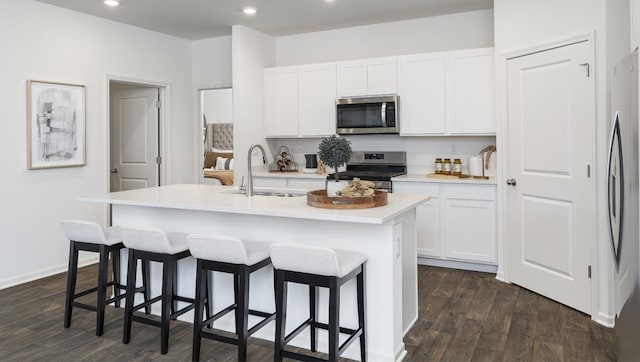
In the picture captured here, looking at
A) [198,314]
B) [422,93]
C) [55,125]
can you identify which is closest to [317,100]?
[422,93]

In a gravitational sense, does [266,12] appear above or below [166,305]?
above

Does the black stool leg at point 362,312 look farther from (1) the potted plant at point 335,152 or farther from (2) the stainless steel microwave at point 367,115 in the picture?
(2) the stainless steel microwave at point 367,115

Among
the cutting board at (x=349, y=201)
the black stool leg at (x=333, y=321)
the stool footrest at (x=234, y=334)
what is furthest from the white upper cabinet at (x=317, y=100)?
the black stool leg at (x=333, y=321)

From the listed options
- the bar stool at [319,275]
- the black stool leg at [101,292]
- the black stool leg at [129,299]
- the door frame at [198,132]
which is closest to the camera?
the bar stool at [319,275]

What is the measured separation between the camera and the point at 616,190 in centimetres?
235

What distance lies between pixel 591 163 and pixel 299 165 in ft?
11.2

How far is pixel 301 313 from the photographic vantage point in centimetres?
286

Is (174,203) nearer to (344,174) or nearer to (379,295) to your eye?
(379,295)

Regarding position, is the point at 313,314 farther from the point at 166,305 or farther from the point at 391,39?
the point at 391,39

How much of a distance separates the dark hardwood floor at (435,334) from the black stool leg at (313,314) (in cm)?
26

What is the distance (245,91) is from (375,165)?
1.71 m

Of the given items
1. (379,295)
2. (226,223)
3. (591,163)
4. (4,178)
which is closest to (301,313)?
(379,295)

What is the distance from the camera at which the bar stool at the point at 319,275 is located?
88.0 inches

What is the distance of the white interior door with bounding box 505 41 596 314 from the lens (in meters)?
3.35
